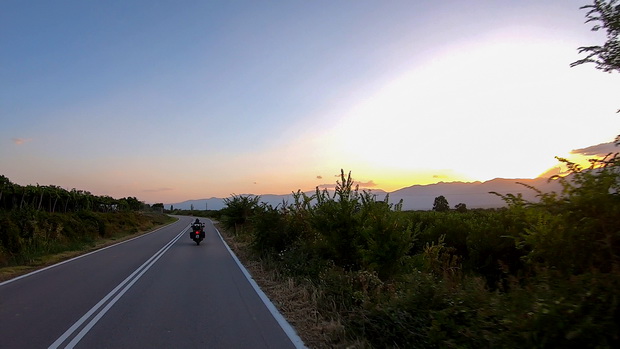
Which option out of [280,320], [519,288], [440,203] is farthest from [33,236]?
[440,203]

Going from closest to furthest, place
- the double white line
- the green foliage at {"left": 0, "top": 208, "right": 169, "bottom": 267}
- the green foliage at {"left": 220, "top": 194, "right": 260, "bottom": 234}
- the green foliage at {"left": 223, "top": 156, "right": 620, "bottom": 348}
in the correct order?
the green foliage at {"left": 223, "top": 156, "right": 620, "bottom": 348}
the double white line
the green foliage at {"left": 0, "top": 208, "right": 169, "bottom": 267}
the green foliage at {"left": 220, "top": 194, "right": 260, "bottom": 234}

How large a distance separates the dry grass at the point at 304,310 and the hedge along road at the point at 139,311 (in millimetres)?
252

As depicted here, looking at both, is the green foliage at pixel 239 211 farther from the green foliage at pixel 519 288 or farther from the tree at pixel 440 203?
the green foliage at pixel 519 288

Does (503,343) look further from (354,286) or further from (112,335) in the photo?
(112,335)

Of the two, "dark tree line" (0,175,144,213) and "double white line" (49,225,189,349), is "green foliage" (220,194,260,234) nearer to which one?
"dark tree line" (0,175,144,213)

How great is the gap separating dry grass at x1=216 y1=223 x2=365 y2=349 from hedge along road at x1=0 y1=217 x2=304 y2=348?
252mm

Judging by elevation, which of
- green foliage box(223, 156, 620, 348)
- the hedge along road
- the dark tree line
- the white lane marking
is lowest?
the white lane marking

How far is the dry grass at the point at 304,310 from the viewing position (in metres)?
6.85

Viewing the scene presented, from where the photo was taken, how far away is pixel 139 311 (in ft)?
29.3

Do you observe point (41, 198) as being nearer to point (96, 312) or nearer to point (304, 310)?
point (96, 312)

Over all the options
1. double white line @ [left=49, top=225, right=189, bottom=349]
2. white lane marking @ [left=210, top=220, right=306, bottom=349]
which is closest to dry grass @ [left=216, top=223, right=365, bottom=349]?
white lane marking @ [left=210, top=220, right=306, bottom=349]

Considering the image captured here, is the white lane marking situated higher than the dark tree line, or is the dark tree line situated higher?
the dark tree line

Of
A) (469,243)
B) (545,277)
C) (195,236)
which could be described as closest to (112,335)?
(545,277)

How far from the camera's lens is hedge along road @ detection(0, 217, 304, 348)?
6871 mm
